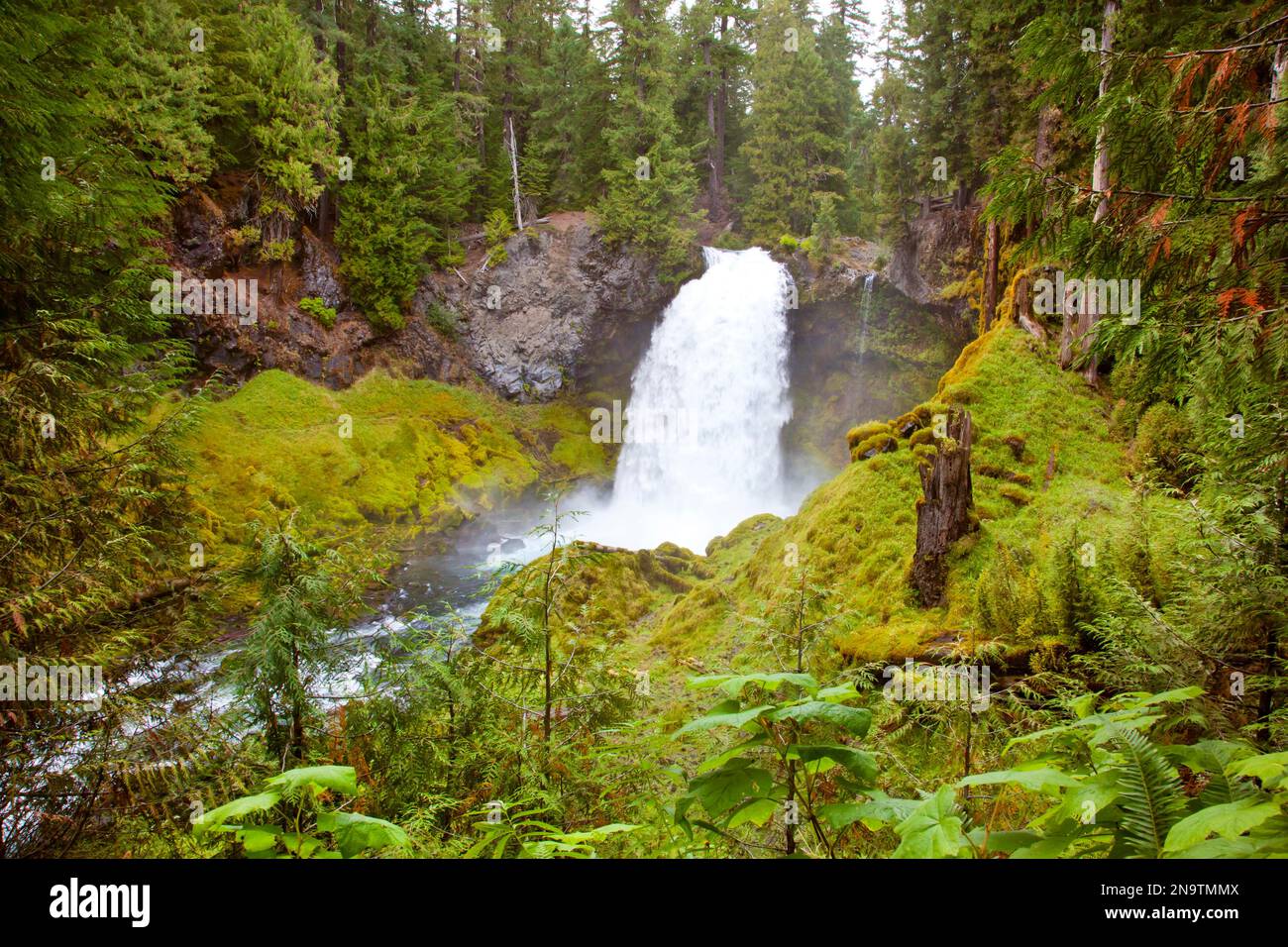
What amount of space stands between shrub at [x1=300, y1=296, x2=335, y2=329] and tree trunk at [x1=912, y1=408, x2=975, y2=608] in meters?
21.5

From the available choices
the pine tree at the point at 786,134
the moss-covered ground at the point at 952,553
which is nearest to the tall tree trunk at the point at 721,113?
the pine tree at the point at 786,134

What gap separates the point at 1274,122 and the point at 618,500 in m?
22.3

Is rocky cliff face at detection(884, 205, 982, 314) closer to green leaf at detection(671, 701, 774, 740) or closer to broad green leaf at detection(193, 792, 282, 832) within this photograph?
green leaf at detection(671, 701, 774, 740)

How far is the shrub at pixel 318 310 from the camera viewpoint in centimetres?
2150

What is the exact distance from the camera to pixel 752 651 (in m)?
4.12

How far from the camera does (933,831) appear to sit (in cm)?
124

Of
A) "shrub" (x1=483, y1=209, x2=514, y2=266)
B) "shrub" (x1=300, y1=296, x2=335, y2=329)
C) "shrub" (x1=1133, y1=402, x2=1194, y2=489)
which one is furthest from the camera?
"shrub" (x1=483, y1=209, x2=514, y2=266)

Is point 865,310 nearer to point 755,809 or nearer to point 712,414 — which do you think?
point 712,414

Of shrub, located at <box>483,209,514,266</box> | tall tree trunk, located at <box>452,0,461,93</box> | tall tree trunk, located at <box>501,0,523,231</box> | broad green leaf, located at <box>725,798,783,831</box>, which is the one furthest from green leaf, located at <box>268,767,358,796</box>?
tall tree trunk, located at <box>452,0,461,93</box>

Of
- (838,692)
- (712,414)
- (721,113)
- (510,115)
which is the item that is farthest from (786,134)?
(838,692)

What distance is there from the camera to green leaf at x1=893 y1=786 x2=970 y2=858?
1.18 metres

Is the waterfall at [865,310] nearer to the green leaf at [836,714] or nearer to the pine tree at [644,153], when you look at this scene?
the pine tree at [644,153]
